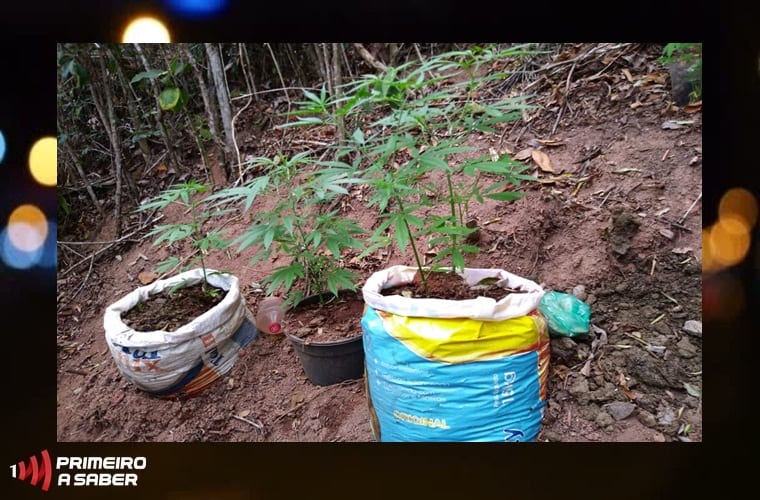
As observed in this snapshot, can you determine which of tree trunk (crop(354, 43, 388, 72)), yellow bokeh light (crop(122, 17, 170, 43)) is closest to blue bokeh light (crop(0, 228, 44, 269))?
yellow bokeh light (crop(122, 17, 170, 43))

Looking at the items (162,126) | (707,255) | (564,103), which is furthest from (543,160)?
(162,126)

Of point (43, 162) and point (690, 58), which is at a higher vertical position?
point (690, 58)

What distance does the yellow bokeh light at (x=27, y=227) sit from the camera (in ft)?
4.44

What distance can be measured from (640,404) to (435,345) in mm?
622

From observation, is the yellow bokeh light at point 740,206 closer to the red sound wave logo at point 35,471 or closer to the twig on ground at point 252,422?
the twig on ground at point 252,422

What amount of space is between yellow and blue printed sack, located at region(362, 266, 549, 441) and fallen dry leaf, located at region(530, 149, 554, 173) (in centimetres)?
57

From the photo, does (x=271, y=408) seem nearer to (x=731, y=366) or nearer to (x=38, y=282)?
(x=38, y=282)

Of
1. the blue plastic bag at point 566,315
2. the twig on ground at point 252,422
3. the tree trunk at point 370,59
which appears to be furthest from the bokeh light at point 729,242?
the twig on ground at point 252,422

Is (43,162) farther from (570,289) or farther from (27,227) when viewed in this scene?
(570,289)

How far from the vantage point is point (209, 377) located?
1459 mm

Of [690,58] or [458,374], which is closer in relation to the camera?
[458,374]

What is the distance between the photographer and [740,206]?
4.40ft

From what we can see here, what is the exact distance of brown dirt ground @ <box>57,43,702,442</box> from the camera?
52.4 inches

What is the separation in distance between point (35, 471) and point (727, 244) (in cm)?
207
